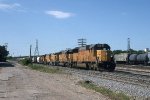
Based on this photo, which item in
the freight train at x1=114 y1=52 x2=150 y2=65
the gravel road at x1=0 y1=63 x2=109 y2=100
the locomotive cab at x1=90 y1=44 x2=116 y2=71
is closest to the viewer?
the gravel road at x1=0 y1=63 x2=109 y2=100

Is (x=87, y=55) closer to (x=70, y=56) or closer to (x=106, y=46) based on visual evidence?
(x=106, y=46)

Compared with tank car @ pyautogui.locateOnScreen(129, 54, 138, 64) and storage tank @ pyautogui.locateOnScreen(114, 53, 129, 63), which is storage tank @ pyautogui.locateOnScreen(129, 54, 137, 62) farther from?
storage tank @ pyautogui.locateOnScreen(114, 53, 129, 63)

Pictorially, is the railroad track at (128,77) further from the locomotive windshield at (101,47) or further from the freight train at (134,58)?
the freight train at (134,58)

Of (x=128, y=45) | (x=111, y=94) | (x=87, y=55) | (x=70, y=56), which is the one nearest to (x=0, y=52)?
(x=70, y=56)

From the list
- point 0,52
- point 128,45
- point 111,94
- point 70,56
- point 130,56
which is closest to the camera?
point 111,94

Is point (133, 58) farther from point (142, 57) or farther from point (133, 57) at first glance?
point (142, 57)

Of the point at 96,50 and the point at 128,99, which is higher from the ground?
the point at 96,50

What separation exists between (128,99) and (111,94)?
213cm

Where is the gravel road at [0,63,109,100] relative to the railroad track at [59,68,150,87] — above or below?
below

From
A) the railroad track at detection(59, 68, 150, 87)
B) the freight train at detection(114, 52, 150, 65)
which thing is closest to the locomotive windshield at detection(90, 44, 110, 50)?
the railroad track at detection(59, 68, 150, 87)

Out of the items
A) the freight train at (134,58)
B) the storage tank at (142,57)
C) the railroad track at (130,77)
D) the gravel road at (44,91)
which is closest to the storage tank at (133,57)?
the freight train at (134,58)

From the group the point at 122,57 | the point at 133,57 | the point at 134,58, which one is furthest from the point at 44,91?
the point at 122,57

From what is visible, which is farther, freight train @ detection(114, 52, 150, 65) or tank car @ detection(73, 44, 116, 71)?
freight train @ detection(114, 52, 150, 65)

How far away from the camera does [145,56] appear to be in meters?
68.1
